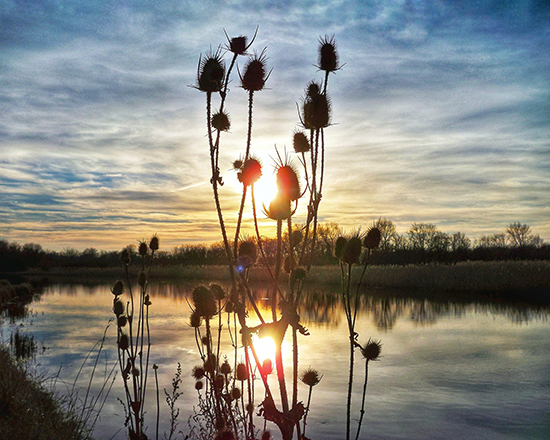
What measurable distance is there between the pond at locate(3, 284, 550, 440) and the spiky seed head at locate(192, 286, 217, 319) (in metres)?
2.02

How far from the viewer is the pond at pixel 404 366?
21.4 ft

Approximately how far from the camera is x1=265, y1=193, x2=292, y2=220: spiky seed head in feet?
6.08

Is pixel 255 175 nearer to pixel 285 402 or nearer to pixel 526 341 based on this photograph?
pixel 285 402

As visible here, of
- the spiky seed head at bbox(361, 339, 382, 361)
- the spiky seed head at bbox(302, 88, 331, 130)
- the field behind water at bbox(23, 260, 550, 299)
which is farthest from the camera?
the field behind water at bbox(23, 260, 550, 299)

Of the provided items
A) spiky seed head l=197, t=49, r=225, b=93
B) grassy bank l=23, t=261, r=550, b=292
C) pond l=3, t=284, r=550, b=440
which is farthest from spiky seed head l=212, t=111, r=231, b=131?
grassy bank l=23, t=261, r=550, b=292

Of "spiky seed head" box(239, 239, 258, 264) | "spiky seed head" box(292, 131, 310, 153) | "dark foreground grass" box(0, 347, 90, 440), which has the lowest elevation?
"dark foreground grass" box(0, 347, 90, 440)

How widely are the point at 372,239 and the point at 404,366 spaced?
7.98m

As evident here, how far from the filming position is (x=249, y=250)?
2496mm

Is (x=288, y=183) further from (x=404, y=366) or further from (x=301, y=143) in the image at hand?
(x=404, y=366)

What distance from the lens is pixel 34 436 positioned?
13.7 feet

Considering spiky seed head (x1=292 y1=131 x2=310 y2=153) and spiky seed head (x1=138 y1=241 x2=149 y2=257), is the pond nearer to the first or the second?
spiky seed head (x1=138 y1=241 x2=149 y2=257)

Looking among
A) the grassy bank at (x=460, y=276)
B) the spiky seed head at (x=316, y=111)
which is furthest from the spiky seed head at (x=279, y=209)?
the grassy bank at (x=460, y=276)

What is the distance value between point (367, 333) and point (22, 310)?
13664mm

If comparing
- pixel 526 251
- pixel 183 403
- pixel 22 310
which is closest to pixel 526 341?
pixel 183 403
